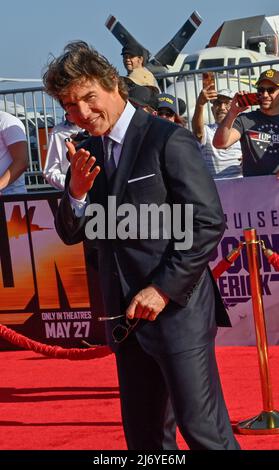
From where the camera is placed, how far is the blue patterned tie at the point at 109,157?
4098mm

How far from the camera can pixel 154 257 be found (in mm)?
3959

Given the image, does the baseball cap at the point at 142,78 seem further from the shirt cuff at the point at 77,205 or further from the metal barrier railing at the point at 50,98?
the shirt cuff at the point at 77,205

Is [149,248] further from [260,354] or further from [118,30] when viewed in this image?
[118,30]

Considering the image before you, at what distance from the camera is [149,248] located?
3.97 metres

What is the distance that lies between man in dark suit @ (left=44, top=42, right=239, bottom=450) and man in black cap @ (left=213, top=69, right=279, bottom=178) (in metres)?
5.06

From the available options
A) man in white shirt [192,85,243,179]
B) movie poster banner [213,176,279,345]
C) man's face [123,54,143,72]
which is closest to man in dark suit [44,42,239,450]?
movie poster banner [213,176,279,345]

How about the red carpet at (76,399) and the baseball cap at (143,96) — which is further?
the baseball cap at (143,96)

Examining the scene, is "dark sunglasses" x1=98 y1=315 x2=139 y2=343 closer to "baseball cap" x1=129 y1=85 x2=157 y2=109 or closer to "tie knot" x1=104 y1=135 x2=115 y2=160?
"tie knot" x1=104 y1=135 x2=115 y2=160

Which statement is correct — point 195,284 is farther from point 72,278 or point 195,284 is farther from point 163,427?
point 72,278

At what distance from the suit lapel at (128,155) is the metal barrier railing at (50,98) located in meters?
7.79

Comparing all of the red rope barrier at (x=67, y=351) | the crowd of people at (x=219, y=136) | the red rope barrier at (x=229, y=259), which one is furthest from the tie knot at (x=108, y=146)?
the crowd of people at (x=219, y=136)

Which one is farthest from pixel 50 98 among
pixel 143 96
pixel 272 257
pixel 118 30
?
pixel 118 30

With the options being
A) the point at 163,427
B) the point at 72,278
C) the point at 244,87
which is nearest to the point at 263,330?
the point at 163,427
